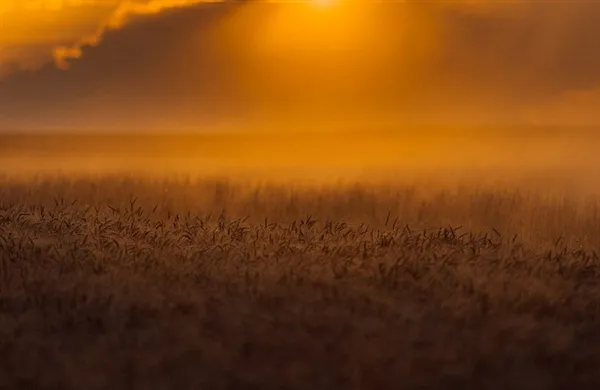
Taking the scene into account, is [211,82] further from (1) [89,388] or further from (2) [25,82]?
(1) [89,388]

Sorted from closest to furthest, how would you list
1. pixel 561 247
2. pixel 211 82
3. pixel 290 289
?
pixel 290 289, pixel 561 247, pixel 211 82

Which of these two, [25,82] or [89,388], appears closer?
[89,388]

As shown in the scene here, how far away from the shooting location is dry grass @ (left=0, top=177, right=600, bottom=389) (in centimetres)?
288

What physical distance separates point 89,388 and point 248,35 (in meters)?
3.02

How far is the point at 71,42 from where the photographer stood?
18.4 feet

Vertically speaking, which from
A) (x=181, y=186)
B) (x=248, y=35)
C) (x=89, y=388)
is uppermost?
(x=248, y=35)

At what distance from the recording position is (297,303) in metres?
3.29

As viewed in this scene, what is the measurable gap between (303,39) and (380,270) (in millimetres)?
Result: 2052

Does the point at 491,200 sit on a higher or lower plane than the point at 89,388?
higher

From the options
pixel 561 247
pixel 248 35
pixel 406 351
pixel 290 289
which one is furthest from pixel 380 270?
pixel 248 35

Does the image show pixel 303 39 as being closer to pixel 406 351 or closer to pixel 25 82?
pixel 25 82

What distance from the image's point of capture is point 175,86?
5477mm

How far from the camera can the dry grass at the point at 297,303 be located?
2.88m

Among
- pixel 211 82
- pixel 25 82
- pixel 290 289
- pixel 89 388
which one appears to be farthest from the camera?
pixel 25 82
